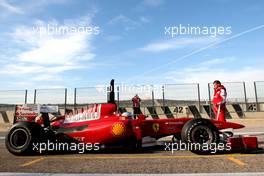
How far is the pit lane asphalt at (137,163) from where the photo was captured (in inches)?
179

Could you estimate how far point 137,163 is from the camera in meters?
5.09

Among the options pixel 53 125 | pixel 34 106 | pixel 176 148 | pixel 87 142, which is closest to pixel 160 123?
pixel 176 148

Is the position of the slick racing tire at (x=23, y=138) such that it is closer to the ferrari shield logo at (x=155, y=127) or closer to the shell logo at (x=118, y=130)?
the shell logo at (x=118, y=130)

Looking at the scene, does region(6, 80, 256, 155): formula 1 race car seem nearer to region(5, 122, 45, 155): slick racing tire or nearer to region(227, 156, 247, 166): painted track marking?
region(5, 122, 45, 155): slick racing tire

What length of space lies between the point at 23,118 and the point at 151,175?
13.6ft

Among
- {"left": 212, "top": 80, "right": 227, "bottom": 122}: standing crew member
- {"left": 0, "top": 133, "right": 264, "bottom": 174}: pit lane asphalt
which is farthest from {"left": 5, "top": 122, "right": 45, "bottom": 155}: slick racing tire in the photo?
{"left": 212, "top": 80, "right": 227, "bottom": 122}: standing crew member

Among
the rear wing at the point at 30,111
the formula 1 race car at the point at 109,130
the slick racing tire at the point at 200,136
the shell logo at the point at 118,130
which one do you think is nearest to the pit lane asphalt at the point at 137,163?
the slick racing tire at the point at 200,136

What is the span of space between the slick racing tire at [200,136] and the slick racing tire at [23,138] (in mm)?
3077

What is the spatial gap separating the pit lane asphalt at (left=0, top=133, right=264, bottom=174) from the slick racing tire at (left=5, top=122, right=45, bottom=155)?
205 millimetres

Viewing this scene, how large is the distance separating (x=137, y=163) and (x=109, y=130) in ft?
4.45

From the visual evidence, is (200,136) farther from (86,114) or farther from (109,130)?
(86,114)

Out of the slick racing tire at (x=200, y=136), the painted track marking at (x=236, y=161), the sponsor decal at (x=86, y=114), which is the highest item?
the sponsor decal at (x=86, y=114)

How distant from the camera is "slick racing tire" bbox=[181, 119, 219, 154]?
6.00m

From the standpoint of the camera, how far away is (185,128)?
→ 6.18 meters
